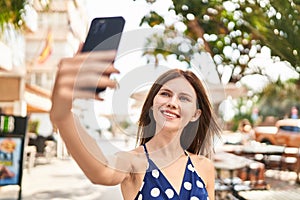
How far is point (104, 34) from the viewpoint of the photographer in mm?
635

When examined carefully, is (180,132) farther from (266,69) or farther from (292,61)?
(266,69)

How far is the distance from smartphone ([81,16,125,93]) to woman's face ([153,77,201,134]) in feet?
0.98

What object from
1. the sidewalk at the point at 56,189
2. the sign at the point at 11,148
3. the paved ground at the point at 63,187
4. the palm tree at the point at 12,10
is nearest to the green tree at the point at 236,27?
the palm tree at the point at 12,10

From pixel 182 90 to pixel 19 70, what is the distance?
15222mm

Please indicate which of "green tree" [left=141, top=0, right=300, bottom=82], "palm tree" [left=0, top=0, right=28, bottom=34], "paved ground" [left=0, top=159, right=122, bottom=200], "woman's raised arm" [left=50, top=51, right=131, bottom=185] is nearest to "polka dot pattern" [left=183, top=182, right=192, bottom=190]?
"green tree" [left=141, top=0, right=300, bottom=82]

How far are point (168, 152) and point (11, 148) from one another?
6.27m

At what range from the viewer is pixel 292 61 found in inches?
100

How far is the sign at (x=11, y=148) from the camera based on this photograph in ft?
21.9

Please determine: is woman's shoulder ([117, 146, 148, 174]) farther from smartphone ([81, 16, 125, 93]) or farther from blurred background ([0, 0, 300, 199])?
smartphone ([81, 16, 125, 93])

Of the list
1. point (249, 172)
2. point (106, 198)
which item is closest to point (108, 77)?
point (106, 198)

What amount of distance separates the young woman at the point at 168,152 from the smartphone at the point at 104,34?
148mm

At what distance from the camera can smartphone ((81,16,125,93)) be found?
59cm

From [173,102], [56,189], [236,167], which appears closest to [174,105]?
[173,102]

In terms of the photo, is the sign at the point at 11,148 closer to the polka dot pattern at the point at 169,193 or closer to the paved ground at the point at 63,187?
the paved ground at the point at 63,187
